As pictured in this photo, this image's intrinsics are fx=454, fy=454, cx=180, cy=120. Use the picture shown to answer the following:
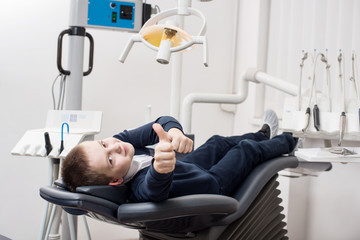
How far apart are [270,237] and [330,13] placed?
1.48 meters

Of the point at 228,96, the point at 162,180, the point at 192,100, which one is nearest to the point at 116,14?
the point at 192,100

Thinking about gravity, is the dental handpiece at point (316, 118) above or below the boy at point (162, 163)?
above

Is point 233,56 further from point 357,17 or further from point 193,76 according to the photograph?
point 357,17

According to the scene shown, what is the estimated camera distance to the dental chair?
4.29ft

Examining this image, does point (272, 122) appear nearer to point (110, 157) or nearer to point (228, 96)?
point (228, 96)

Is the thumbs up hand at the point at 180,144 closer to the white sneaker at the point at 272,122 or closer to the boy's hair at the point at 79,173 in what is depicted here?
the boy's hair at the point at 79,173

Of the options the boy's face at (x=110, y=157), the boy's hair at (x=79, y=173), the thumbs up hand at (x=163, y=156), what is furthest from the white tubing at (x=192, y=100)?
the thumbs up hand at (x=163, y=156)

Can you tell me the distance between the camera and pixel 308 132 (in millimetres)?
2049

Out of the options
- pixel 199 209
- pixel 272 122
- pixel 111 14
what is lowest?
pixel 199 209

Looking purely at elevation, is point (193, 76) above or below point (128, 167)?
above

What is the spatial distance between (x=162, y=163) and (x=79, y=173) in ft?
1.23

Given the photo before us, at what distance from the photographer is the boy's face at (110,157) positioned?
4.87 feet

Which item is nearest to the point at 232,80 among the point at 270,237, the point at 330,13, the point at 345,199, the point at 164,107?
the point at 164,107

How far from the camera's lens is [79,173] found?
147cm
